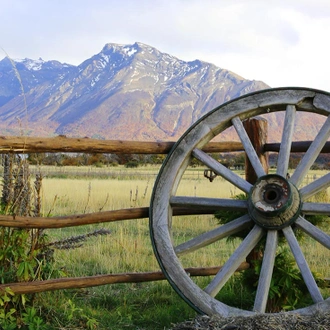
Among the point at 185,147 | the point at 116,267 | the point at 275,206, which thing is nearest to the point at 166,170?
the point at 185,147

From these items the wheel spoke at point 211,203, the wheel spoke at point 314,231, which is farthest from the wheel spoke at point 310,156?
the wheel spoke at point 211,203

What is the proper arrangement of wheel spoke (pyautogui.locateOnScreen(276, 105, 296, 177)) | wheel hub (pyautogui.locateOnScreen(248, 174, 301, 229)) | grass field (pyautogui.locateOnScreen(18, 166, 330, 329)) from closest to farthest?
1. wheel hub (pyautogui.locateOnScreen(248, 174, 301, 229))
2. wheel spoke (pyautogui.locateOnScreen(276, 105, 296, 177))
3. grass field (pyautogui.locateOnScreen(18, 166, 330, 329))

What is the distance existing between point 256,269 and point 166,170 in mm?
1015

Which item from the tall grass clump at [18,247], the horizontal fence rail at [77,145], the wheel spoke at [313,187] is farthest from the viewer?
the horizontal fence rail at [77,145]

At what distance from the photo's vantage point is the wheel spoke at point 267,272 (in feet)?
11.6

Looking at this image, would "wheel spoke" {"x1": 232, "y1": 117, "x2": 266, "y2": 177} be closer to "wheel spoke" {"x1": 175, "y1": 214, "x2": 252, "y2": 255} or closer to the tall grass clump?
"wheel spoke" {"x1": 175, "y1": 214, "x2": 252, "y2": 255}

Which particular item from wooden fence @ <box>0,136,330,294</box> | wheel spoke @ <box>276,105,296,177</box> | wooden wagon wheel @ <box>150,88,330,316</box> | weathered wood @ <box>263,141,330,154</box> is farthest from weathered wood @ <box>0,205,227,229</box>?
weathered wood @ <box>263,141,330,154</box>

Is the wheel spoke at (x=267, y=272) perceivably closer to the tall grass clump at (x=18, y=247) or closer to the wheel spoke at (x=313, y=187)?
the wheel spoke at (x=313, y=187)

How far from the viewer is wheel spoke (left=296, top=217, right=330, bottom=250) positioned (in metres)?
3.49

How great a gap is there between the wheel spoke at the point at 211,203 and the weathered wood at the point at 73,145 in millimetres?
502

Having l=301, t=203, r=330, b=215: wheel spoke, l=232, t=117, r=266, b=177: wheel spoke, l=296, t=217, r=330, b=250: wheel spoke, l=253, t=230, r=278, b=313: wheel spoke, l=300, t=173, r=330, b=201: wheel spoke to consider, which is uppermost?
l=232, t=117, r=266, b=177: wheel spoke

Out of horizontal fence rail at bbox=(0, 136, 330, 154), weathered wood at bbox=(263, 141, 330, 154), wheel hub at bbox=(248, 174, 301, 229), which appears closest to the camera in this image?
wheel hub at bbox=(248, 174, 301, 229)

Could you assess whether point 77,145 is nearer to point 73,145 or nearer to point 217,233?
point 73,145

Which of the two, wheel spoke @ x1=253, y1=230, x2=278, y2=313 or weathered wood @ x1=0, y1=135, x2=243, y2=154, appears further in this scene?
weathered wood @ x1=0, y1=135, x2=243, y2=154
